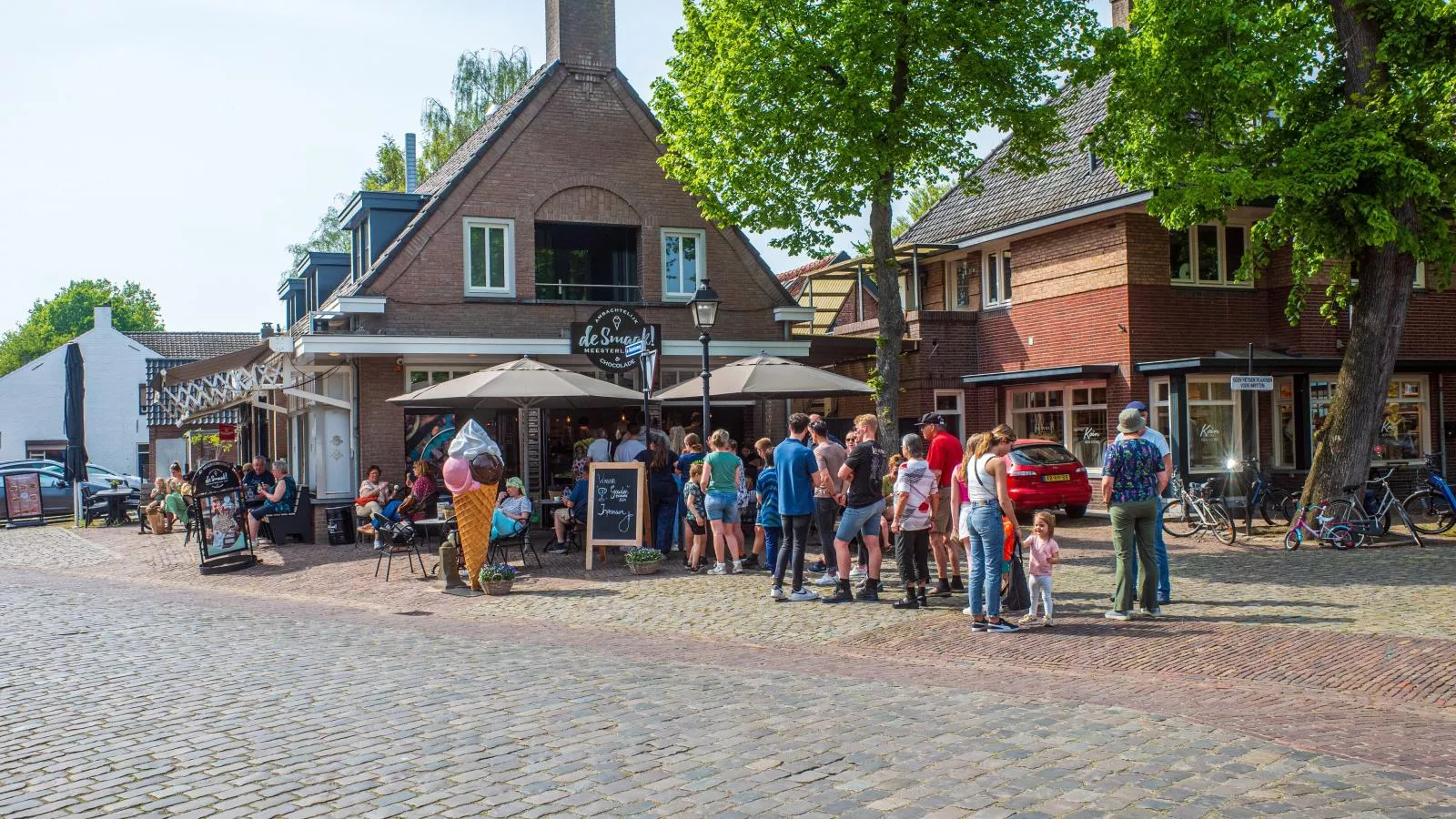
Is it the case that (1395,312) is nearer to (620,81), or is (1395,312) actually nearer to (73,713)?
(620,81)

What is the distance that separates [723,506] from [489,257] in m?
9.50

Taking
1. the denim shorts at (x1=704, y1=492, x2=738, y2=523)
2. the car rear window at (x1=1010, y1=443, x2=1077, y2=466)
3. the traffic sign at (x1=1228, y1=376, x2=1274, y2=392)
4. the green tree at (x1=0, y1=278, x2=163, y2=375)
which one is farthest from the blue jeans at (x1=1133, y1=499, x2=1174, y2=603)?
the green tree at (x1=0, y1=278, x2=163, y2=375)

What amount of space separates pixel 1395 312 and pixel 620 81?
45.3 ft

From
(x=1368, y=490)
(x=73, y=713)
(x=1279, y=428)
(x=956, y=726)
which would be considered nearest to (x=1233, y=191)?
(x=1368, y=490)

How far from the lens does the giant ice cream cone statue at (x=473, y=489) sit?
1320cm

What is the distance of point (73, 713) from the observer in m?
7.31

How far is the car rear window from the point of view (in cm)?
1970

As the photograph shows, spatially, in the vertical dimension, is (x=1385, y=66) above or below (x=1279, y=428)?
above

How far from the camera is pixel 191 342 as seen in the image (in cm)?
6041

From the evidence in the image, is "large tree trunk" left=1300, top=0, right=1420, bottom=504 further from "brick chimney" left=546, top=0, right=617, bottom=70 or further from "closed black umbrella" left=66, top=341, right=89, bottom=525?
"closed black umbrella" left=66, top=341, right=89, bottom=525

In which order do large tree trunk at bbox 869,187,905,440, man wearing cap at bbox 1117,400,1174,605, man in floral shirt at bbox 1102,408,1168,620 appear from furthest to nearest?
large tree trunk at bbox 869,187,905,440 < man wearing cap at bbox 1117,400,1174,605 < man in floral shirt at bbox 1102,408,1168,620

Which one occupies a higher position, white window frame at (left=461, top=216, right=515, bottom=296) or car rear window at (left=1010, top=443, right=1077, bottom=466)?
white window frame at (left=461, top=216, right=515, bottom=296)

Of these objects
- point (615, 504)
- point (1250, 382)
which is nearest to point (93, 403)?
point (615, 504)

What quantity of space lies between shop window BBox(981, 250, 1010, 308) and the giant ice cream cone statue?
15.2 m
